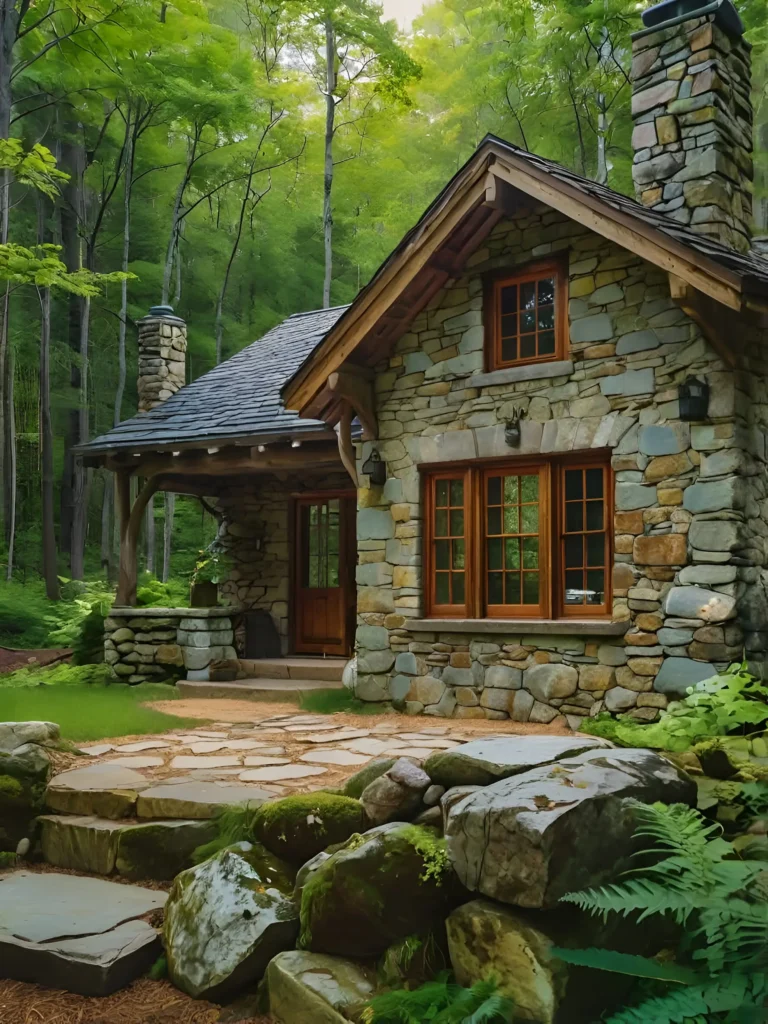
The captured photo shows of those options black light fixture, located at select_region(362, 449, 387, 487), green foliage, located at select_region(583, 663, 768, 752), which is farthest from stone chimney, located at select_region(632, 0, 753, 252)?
green foliage, located at select_region(583, 663, 768, 752)

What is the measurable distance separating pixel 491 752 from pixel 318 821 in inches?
33.9

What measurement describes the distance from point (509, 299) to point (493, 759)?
4.89 metres

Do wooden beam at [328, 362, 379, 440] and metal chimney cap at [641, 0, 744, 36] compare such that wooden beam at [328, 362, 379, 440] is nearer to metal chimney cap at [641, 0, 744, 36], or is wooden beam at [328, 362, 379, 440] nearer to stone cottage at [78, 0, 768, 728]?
stone cottage at [78, 0, 768, 728]

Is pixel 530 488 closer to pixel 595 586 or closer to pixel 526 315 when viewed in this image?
pixel 595 586

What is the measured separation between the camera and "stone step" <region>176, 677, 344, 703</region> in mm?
9352

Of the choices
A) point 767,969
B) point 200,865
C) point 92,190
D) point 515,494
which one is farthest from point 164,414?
point 92,190

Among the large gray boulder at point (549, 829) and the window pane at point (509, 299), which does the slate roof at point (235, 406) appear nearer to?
the window pane at point (509, 299)

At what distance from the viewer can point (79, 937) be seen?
3.83 meters

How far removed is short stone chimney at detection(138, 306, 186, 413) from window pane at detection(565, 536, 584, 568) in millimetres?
7413

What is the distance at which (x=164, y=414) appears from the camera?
38.7 ft

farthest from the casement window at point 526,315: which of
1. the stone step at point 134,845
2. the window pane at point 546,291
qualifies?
the stone step at point 134,845

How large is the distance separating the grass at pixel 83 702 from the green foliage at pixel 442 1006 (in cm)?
405

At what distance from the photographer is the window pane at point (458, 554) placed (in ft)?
26.2

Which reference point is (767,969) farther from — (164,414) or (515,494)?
(164,414)
